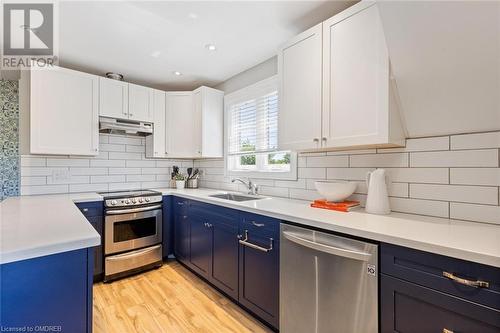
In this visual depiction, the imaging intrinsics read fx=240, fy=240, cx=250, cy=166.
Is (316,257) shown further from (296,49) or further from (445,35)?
(296,49)

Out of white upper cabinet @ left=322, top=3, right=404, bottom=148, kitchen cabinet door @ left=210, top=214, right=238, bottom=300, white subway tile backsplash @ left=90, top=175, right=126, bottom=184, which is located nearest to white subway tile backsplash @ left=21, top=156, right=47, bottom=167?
white subway tile backsplash @ left=90, top=175, right=126, bottom=184

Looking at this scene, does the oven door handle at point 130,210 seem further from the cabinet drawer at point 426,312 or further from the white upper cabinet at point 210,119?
the cabinet drawer at point 426,312

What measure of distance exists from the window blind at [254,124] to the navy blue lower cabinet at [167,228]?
1.01 m

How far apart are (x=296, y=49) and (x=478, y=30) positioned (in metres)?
1.10

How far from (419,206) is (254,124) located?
178 centimetres

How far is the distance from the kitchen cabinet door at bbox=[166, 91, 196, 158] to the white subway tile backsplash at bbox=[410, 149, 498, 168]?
2.53 meters

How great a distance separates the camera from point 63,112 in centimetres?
250

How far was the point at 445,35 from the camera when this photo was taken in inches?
46.2

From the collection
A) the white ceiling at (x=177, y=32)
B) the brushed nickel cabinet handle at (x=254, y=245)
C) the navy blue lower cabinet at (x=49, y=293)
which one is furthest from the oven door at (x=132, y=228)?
the white ceiling at (x=177, y=32)

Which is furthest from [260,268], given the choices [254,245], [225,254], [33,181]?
[33,181]

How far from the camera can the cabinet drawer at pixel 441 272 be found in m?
0.86

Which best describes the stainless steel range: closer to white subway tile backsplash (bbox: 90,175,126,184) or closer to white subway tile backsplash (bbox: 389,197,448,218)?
white subway tile backsplash (bbox: 90,175,126,184)

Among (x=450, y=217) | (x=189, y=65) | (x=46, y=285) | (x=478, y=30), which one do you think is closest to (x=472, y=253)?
(x=450, y=217)

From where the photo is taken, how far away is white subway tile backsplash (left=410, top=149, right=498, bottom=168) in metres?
1.31
